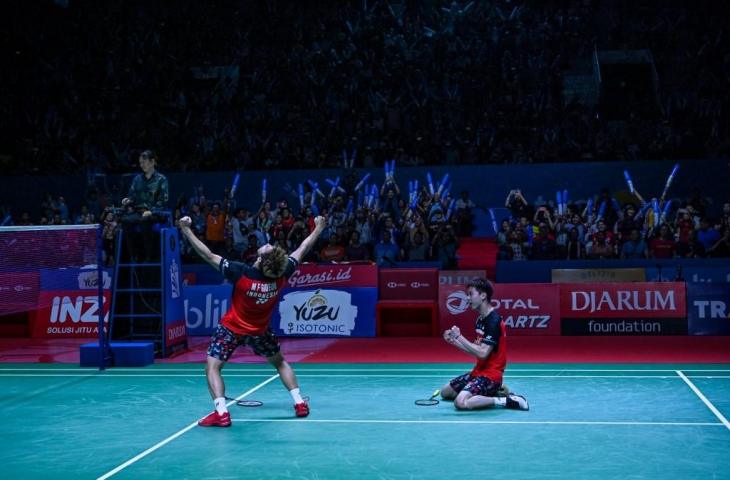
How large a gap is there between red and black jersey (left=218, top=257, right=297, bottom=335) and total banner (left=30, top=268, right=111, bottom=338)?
978cm

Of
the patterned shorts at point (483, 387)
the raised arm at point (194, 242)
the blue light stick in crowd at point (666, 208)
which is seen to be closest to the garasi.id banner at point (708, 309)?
the blue light stick in crowd at point (666, 208)

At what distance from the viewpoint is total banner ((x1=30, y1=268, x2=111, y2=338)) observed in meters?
18.3

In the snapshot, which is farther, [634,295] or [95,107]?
[95,107]

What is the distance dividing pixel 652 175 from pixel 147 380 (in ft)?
53.0

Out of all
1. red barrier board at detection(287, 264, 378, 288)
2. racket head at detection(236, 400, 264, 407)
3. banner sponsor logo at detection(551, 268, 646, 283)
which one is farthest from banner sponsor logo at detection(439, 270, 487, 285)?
racket head at detection(236, 400, 264, 407)

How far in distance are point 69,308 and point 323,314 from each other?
576cm

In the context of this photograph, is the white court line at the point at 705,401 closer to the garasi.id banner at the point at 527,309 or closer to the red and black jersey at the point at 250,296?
the red and black jersey at the point at 250,296

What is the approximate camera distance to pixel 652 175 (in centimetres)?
2322

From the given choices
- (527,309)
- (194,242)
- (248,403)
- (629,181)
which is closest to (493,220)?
(629,181)

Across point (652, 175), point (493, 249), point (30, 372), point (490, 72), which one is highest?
point (490, 72)

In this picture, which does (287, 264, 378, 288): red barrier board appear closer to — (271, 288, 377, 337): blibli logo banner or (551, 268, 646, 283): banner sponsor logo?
(271, 288, 377, 337): blibli logo banner

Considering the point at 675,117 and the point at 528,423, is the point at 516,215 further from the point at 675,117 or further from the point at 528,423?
the point at 528,423

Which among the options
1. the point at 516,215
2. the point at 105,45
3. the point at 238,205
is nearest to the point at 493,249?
the point at 516,215

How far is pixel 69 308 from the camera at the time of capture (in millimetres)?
18656
